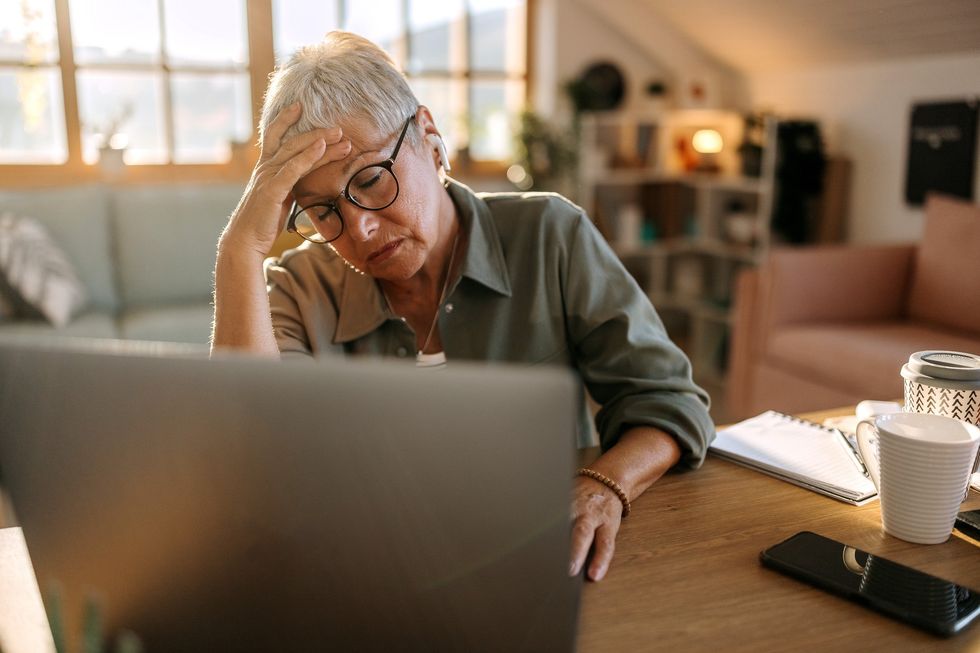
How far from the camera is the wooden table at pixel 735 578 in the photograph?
0.66m

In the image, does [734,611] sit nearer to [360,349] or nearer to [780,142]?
[360,349]

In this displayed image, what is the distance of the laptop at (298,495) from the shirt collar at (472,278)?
0.71m

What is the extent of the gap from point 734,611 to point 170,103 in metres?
4.17

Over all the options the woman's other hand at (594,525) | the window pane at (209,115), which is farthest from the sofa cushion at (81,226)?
the woman's other hand at (594,525)

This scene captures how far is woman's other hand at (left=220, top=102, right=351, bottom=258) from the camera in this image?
3.43ft

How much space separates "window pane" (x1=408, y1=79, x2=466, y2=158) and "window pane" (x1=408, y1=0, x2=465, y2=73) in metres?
0.09

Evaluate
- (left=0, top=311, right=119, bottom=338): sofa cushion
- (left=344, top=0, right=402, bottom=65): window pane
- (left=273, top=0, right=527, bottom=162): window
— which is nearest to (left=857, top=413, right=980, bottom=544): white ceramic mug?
(left=0, top=311, right=119, bottom=338): sofa cushion

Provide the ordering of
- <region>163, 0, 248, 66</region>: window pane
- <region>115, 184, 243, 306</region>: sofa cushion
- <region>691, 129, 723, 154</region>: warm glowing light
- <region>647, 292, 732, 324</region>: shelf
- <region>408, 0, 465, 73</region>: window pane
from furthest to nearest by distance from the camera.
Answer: <region>408, 0, 465, 73</region>: window pane → <region>691, 129, 723, 154</region>: warm glowing light → <region>647, 292, 732, 324</region>: shelf → <region>163, 0, 248, 66</region>: window pane → <region>115, 184, 243, 306</region>: sofa cushion

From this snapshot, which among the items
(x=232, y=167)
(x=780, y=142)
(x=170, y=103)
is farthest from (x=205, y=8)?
(x=780, y=142)

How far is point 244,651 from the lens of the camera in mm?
560

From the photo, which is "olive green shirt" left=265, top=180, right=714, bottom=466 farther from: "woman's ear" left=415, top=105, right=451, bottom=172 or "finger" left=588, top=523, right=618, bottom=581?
"finger" left=588, top=523, right=618, bottom=581

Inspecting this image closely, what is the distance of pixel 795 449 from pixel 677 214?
381cm

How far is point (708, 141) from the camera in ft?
14.5

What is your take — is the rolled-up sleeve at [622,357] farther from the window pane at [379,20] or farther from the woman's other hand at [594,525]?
the window pane at [379,20]
